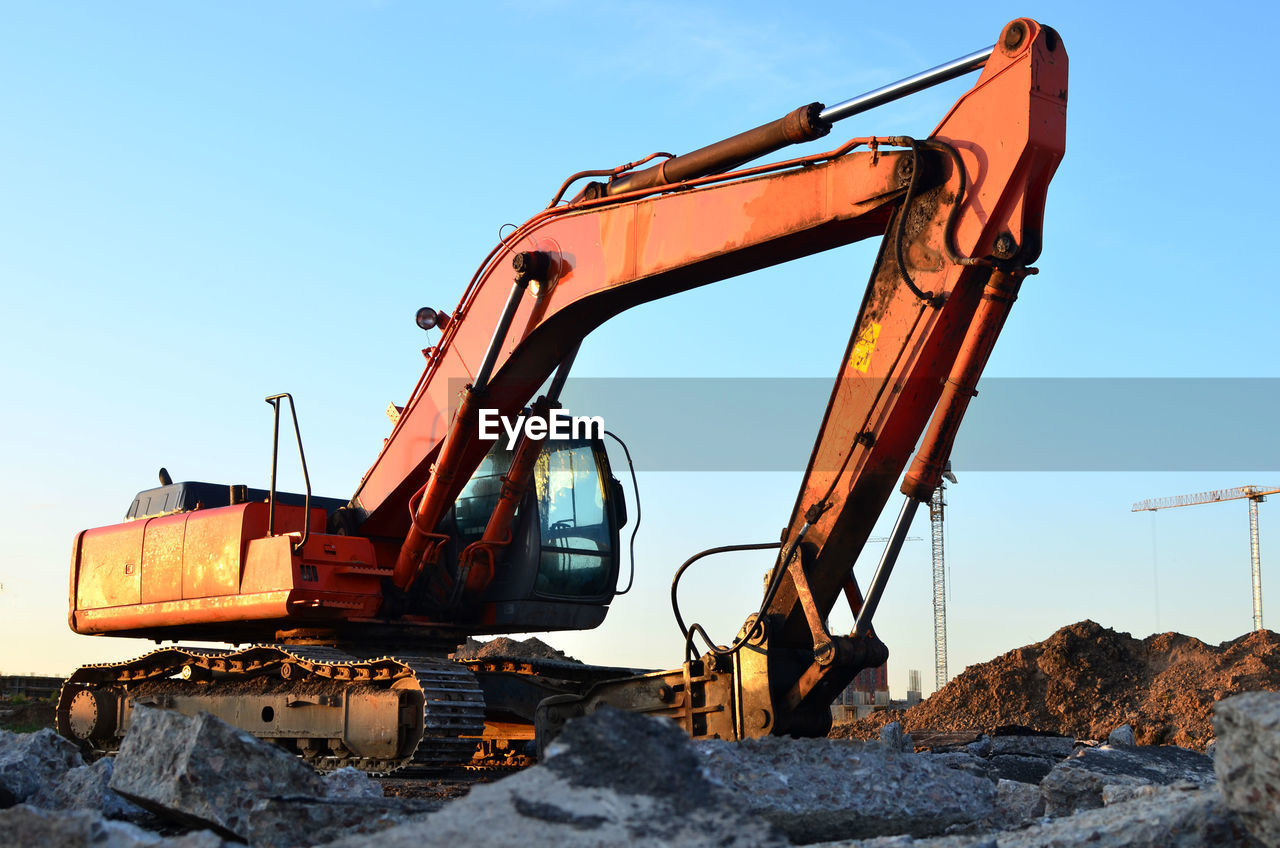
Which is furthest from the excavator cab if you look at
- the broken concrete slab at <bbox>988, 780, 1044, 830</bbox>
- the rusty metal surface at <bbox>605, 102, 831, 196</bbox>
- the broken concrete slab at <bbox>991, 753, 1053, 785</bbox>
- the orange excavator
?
the broken concrete slab at <bbox>988, 780, 1044, 830</bbox>

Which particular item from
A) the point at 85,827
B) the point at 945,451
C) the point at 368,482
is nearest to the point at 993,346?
the point at 945,451

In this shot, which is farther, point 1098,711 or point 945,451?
point 1098,711

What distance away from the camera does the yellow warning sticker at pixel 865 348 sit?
21.4 feet

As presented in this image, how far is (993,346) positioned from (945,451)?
56 cm

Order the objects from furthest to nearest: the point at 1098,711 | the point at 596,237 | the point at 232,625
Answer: the point at 1098,711 < the point at 232,625 < the point at 596,237

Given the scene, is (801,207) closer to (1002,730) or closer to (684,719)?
(684,719)

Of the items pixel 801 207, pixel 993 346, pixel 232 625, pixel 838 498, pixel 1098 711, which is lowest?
pixel 1098 711

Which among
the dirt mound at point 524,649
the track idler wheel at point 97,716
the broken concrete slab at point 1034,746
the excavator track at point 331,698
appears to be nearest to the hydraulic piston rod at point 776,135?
the excavator track at point 331,698

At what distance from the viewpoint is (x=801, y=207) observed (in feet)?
22.3

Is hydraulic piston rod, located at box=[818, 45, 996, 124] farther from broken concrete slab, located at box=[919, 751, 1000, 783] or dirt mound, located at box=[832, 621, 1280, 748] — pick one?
dirt mound, located at box=[832, 621, 1280, 748]

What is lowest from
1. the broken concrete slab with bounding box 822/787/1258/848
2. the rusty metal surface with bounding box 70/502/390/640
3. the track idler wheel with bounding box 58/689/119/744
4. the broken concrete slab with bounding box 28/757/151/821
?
the track idler wheel with bounding box 58/689/119/744

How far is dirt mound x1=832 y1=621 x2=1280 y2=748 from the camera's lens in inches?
492

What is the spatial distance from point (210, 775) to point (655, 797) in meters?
1.93

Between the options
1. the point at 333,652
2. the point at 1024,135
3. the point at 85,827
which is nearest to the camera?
the point at 85,827
